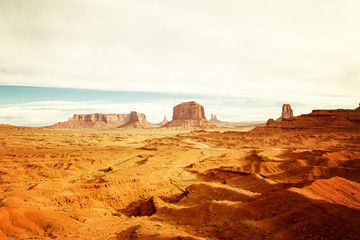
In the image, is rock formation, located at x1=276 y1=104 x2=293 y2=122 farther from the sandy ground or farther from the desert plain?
the sandy ground

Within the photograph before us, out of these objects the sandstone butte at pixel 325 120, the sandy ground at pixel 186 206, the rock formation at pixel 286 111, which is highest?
the rock formation at pixel 286 111

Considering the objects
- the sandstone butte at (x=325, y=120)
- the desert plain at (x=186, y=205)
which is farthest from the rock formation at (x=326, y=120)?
the desert plain at (x=186, y=205)

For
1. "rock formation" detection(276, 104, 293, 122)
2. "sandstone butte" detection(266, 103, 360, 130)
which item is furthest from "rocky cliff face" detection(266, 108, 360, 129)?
"rock formation" detection(276, 104, 293, 122)

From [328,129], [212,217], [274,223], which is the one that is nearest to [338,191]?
[274,223]

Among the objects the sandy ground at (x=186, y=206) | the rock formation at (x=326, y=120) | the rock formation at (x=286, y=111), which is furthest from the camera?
the rock formation at (x=286, y=111)

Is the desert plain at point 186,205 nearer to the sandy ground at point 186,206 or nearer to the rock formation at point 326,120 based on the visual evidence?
the sandy ground at point 186,206

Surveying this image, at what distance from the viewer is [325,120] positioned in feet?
292

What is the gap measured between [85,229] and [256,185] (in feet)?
58.3

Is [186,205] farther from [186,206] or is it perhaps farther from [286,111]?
[286,111]

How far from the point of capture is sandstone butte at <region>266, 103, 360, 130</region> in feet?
269

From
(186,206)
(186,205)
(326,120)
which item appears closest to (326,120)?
(326,120)

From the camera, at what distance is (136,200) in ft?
72.7

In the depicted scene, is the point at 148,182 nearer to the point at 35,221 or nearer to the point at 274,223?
the point at 35,221

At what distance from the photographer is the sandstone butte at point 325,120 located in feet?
269
